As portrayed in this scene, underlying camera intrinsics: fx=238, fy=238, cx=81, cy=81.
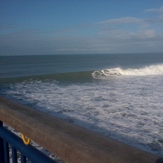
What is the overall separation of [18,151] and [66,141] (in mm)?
572

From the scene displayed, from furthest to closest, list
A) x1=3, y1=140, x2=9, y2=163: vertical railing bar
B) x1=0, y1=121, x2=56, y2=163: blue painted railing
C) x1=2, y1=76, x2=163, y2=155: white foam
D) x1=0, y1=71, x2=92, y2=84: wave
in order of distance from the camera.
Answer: x1=0, y1=71, x2=92, y2=84: wave
x1=2, y1=76, x2=163, y2=155: white foam
x1=3, y1=140, x2=9, y2=163: vertical railing bar
x1=0, y1=121, x2=56, y2=163: blue painted railing

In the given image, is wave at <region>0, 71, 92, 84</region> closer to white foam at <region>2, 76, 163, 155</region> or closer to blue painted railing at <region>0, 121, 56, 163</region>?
white foam at <region>2, 76, 163, 155</region>

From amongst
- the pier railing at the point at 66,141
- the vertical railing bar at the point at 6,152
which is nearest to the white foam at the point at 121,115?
the vertical railing bar at the point at 6,152

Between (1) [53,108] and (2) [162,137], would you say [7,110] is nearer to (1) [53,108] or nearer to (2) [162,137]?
(2) [162,137]

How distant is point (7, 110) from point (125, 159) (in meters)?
0.83

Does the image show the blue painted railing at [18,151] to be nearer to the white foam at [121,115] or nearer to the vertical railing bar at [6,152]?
the vertical railing bar at [6,152]

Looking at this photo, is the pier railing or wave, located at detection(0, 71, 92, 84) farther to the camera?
wave, located at detection(0, 71, 92, 84)

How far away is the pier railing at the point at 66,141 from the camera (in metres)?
0.77

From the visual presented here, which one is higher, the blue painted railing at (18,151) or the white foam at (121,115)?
the blue painted railing at (18,151)

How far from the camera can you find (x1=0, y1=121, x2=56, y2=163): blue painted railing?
3.46ft

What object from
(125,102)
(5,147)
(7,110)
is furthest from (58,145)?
(125,102)

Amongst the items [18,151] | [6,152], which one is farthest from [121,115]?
[18,151]

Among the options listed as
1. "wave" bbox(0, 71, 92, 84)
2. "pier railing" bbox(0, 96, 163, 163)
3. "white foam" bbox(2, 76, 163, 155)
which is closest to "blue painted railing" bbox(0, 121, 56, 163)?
"pier railing" bbox(0, 96, 163, 163)

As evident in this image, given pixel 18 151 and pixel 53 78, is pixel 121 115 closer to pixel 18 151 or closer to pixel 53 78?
pixel 18 151
